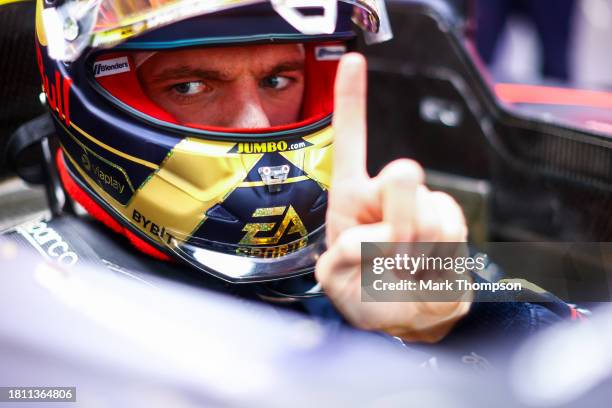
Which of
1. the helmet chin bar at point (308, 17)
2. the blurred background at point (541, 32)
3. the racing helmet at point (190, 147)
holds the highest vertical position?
the helmet chin bar at point (308, 17)

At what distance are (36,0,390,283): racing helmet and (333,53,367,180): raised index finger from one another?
0.32 metres

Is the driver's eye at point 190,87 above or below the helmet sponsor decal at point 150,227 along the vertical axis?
above

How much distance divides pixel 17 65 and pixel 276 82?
0.59 metres

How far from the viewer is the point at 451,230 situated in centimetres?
88

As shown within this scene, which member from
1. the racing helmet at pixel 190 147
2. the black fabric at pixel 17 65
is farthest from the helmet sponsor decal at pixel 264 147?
the black fabric at pixel 17 65

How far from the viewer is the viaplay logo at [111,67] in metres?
1.26

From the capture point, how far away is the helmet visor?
1123 millimetres

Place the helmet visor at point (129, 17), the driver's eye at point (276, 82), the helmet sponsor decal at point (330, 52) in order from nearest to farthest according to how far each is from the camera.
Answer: the helmet visor at point (129, 17) → the driver's eye at point (276, 82) → the helmet sponsor decal at point (330, 52)

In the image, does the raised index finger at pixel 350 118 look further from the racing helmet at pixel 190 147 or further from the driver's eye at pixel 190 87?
the driver's eye at pixel 190 87

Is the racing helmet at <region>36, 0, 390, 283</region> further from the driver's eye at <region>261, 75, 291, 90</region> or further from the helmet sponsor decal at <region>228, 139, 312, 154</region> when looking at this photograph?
the driver's eye at <region>261, 75, 291, 90</region>

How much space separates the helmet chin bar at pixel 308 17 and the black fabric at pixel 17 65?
64 cm

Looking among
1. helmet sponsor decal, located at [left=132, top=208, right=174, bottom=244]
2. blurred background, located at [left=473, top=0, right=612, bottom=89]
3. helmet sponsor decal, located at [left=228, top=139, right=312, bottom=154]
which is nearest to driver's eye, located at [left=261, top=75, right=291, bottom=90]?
helmet sponsor decal, located at [left=228, top=139, right=312, bottom=154]

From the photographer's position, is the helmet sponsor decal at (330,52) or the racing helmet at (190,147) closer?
the racing helmet at (190,147)

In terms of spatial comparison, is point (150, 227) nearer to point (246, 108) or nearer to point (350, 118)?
point (246, 108)
